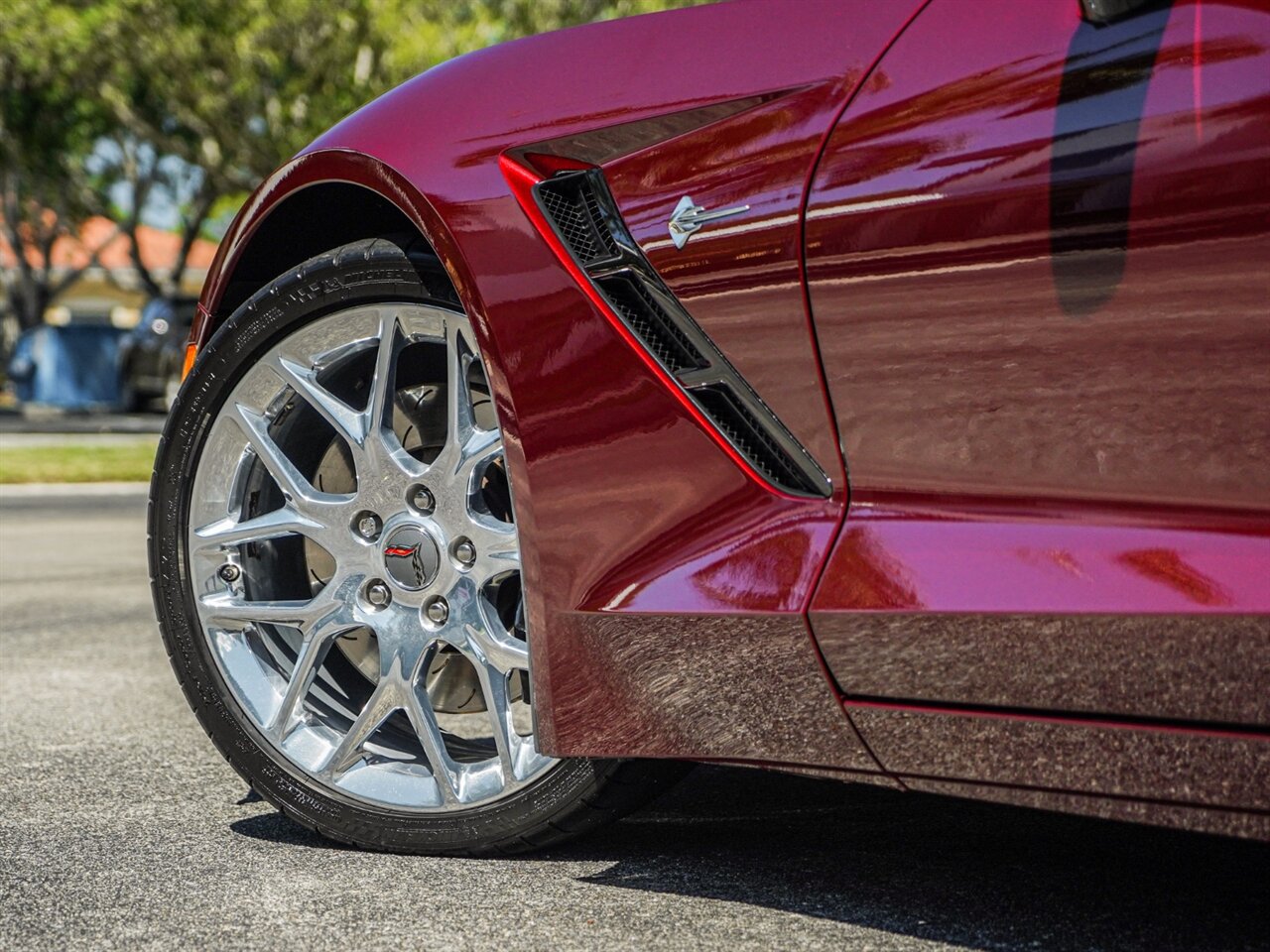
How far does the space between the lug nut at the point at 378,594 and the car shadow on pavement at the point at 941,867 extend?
42 cm

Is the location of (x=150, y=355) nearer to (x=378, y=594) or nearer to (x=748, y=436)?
(x=378, y=594)

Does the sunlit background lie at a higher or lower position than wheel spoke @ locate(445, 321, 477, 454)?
higher

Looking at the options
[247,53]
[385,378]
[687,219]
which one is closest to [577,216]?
[687,219]

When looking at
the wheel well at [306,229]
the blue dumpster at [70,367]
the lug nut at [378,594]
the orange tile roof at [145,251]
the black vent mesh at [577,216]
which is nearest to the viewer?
the black vent mesh at [577,216]

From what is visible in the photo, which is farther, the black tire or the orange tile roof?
the orange tile roof

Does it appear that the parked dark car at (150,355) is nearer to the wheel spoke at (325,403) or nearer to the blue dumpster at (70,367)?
the blue dumpster at (70,367)

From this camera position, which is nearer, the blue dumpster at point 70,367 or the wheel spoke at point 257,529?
the wheel spoke at point 257,529

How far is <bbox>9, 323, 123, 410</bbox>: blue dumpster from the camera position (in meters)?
22.7

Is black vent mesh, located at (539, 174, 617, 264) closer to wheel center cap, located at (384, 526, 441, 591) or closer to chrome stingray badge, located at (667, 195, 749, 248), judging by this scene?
chrome stingray badge, located at (667, 195, 749, 248)

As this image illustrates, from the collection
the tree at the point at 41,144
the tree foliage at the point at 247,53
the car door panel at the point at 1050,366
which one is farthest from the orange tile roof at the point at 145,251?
the car door panel at the point at 1050,366

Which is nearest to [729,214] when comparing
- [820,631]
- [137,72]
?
[820,631]

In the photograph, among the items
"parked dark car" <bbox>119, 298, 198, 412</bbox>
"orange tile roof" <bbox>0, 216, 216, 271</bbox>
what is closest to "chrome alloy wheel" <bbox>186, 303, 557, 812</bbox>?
"parked dark car" <bbox>119, 298, 198, 412</bbox>

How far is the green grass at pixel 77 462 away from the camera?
460 inches

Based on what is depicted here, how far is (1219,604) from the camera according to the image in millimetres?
1580
